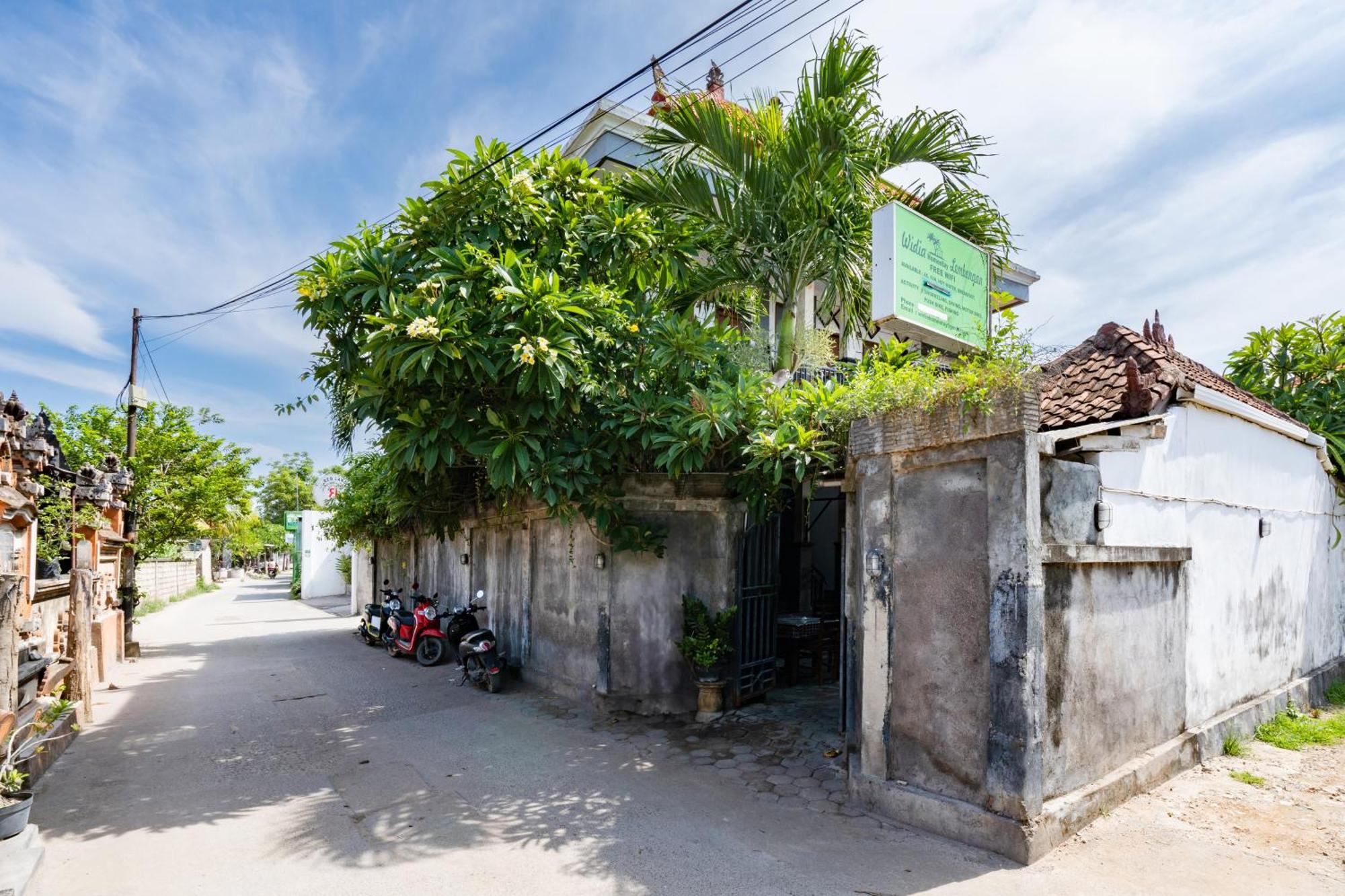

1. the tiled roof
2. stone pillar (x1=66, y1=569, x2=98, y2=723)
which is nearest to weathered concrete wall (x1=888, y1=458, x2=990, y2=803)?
the tiled roof

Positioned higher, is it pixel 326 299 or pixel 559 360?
pixel 326 299

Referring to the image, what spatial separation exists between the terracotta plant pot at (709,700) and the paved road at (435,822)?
0.96 m

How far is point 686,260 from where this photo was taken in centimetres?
727

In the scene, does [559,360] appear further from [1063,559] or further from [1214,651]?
[1214,651]

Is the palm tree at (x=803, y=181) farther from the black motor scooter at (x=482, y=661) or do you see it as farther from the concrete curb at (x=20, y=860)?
the concrete curb at (x=20, y=860)

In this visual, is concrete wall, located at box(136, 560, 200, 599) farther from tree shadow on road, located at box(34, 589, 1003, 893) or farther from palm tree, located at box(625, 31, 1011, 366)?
palm tree, located at box(625, 31, 1011, 366)

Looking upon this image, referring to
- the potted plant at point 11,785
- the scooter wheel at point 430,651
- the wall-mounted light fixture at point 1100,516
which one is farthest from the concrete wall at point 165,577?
the wall-mounted light fixture at point 1100,516

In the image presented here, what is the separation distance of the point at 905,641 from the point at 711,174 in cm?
483

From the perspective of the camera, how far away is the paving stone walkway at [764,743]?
541cm

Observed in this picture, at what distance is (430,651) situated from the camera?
11289 millimetres

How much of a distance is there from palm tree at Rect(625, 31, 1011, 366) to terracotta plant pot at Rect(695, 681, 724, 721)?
3356 mm

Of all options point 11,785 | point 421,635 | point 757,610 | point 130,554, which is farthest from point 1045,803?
point 130,554

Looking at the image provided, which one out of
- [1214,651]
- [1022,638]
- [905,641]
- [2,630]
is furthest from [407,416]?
[1214,651]

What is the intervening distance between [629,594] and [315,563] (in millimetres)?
25473
